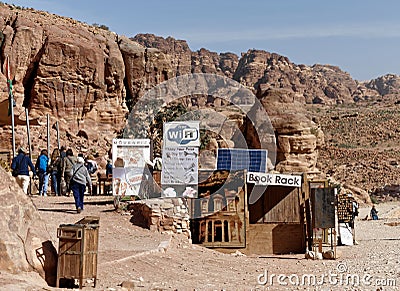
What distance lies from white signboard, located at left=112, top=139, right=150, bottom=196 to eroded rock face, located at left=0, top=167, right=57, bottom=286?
5.97 meters

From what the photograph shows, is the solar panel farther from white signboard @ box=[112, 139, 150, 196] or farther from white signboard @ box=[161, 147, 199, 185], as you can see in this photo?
white signboard @ box=[112, 139, 150, 196]

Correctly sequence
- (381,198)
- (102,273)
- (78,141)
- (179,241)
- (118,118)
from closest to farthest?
1. (102,273)
2. (179,241)
3. (78,141)
4. (118,118)
5. (381,198)

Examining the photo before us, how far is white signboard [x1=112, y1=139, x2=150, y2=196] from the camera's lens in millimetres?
14719

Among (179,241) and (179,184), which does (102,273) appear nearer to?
(179,241)

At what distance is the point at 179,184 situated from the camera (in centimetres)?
1426

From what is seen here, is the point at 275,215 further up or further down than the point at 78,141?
further down

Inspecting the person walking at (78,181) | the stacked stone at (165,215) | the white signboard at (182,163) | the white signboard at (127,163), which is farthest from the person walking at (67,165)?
the white signboard at (182,163)

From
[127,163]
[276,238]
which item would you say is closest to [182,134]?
[127,163]

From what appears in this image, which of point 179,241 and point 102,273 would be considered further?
point 179,241

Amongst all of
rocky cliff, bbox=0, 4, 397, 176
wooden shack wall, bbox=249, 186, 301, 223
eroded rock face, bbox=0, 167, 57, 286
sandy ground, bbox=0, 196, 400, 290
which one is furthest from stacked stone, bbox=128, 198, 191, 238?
rocky cliff, bbox=0, 4, 397, 176

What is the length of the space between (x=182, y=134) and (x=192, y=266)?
3.83 m

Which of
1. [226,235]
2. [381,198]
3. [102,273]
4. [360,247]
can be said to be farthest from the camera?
[381,198]

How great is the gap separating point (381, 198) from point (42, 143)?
25.4 m

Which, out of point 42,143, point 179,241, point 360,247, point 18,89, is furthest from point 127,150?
point 18,89
